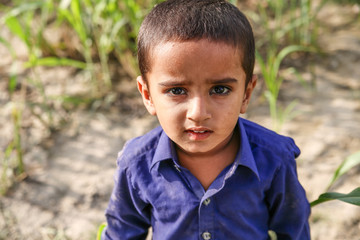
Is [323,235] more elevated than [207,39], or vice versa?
[207,39]

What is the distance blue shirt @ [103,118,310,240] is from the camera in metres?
1.19

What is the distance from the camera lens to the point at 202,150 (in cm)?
110

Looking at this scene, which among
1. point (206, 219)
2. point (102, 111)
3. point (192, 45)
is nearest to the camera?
point (192, 45)

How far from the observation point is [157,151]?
3.98 ft

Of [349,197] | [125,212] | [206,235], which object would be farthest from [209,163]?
[349,197]

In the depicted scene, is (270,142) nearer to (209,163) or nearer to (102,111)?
(209,163)

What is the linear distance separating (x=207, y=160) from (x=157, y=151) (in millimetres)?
156

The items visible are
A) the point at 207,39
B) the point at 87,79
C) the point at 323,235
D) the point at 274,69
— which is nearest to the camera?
the point at 207,39

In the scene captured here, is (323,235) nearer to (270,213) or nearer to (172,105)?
(270,213)

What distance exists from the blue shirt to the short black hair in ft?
0.78

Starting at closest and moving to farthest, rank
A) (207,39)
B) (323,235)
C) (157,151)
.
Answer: (207,39)
(157,151)
(323,235)

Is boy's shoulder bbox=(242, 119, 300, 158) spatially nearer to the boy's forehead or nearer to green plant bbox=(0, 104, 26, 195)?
the boy's forehead

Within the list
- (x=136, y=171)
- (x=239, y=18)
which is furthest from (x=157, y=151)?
(x=239, y=18)

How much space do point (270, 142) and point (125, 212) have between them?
541 mm
